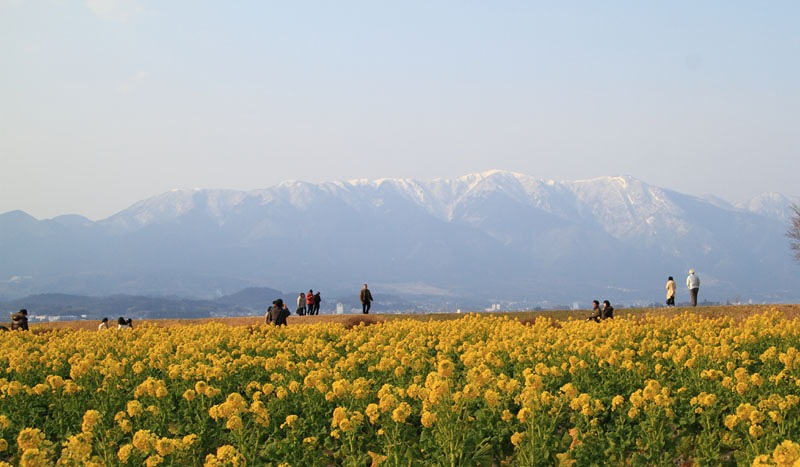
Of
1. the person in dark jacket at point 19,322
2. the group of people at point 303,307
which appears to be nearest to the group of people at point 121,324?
the person in dark jacket at point 19,322

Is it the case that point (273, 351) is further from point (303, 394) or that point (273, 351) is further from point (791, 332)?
point (791, 332)

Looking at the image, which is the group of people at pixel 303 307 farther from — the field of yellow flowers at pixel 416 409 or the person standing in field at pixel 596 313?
the person standing in field at pixel 596 313

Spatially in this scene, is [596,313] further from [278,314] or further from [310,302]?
[310,302]

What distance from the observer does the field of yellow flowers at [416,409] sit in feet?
37.4

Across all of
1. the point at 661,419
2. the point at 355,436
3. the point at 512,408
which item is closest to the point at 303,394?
the point at 355,436

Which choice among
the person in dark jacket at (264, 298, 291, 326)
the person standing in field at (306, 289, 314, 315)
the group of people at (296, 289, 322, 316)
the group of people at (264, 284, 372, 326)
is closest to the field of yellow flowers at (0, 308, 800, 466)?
the person in dark jacket at (264, 298, 291, 326)

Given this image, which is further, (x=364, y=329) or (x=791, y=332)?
(x=364, y=329)

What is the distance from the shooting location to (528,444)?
11734 millimetres

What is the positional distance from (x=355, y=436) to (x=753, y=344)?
47.6ft

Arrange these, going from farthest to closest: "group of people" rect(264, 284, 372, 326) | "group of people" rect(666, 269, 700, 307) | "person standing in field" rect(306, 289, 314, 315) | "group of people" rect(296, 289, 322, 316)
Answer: "group of people" rect(296, 289, 322, 316) → "person standing in field" rect(306, 289, 314, 315) → "group of people" rect(666, 269, 700, 307) → "group of people" rect(264, 284, 372, 326)

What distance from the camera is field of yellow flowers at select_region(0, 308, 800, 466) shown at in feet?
37.4

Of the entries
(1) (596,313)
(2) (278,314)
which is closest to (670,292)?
(1) (596,313)

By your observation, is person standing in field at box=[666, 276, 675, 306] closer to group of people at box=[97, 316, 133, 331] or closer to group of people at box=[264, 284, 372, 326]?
group of people at box=[264, 284, 372, 326]

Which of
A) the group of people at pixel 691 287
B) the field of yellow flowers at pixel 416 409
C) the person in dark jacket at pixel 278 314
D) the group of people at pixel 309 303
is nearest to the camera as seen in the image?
the field of yellow flowers at pixel 416 409
